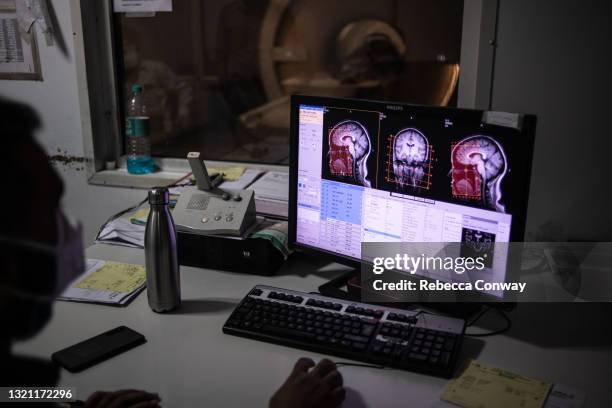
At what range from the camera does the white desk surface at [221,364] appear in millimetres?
1022

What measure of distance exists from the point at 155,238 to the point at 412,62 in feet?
3.30

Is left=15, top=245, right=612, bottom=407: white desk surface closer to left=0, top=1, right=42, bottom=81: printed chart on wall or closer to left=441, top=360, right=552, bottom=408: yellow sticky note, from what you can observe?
left=441, top=360, right=552, bottom=408: yellow sticky note

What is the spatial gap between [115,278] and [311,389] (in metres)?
0.68

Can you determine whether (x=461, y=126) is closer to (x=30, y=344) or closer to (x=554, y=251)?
(x=554, y=251)

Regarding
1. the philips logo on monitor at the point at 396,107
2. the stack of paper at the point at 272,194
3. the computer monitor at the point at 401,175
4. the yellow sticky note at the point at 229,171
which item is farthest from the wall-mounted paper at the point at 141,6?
the philips logo on monitor at the point at 396,107

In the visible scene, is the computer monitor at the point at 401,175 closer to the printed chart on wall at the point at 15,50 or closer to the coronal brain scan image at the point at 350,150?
the coronal brain scan image at the point at 350,150

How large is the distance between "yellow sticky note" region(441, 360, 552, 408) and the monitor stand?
0.72ft

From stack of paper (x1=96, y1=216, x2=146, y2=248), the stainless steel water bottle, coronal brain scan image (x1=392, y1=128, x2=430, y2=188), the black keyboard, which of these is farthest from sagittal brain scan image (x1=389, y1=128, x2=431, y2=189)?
stack of paper (x1=96, y1=216, x2=146, y2=248)

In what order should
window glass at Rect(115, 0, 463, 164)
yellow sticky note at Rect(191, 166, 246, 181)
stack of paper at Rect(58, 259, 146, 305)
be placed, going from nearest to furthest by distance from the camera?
1. stack of paper at Rect(58, 259, 146, 305)
2. window glass at Rect(115, 0, 463, 164)
3. yellow sticky note at Rect(191, 166, 246, 181)

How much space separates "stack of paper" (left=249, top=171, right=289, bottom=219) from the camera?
5.43 ft

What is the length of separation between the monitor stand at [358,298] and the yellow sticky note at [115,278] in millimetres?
453

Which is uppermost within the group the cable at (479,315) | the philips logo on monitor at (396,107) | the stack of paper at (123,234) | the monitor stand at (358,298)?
the philips logo on monitor at (396,107)

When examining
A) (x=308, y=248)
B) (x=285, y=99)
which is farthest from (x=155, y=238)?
(x=285, y=99)

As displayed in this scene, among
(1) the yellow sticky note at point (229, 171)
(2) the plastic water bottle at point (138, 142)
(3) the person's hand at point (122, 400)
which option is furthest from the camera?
(2) the plastic water bottle at point (138, 142)
